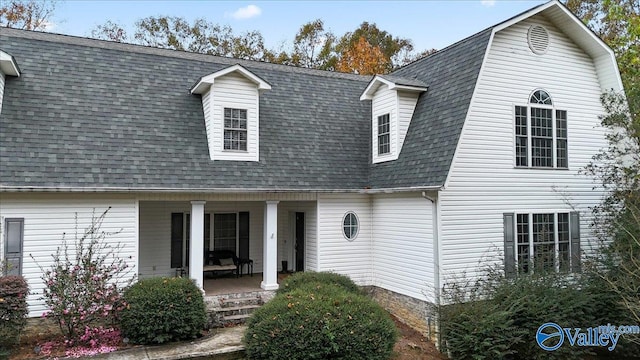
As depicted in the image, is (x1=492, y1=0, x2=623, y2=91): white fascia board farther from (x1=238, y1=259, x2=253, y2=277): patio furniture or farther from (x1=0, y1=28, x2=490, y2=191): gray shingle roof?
(x1=238, y1=259, x2=253, y2=277): patio furniture

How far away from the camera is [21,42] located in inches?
455

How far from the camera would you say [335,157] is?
43.4 feet

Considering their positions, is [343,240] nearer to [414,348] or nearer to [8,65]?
[414,348]

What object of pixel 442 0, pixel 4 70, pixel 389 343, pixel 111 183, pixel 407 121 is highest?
pixel 442 0

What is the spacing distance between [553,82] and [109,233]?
11850mm

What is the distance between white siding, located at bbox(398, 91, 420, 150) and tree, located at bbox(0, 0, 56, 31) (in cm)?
2026

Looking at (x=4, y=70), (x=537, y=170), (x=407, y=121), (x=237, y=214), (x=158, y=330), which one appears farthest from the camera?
(x=237, y=214)

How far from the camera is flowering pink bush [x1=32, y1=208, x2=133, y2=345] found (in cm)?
872

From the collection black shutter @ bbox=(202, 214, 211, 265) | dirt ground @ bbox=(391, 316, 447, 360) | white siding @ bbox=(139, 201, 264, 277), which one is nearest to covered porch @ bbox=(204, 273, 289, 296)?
black shutter @ bbox=(202, 214, 211, 265)

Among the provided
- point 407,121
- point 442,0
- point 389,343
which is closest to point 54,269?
point 389,343

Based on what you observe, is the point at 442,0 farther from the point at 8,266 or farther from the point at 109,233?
the point at 8,266

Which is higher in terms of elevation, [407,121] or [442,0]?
[442,0]

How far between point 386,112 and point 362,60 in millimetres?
17225

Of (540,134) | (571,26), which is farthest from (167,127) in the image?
(571,26)
